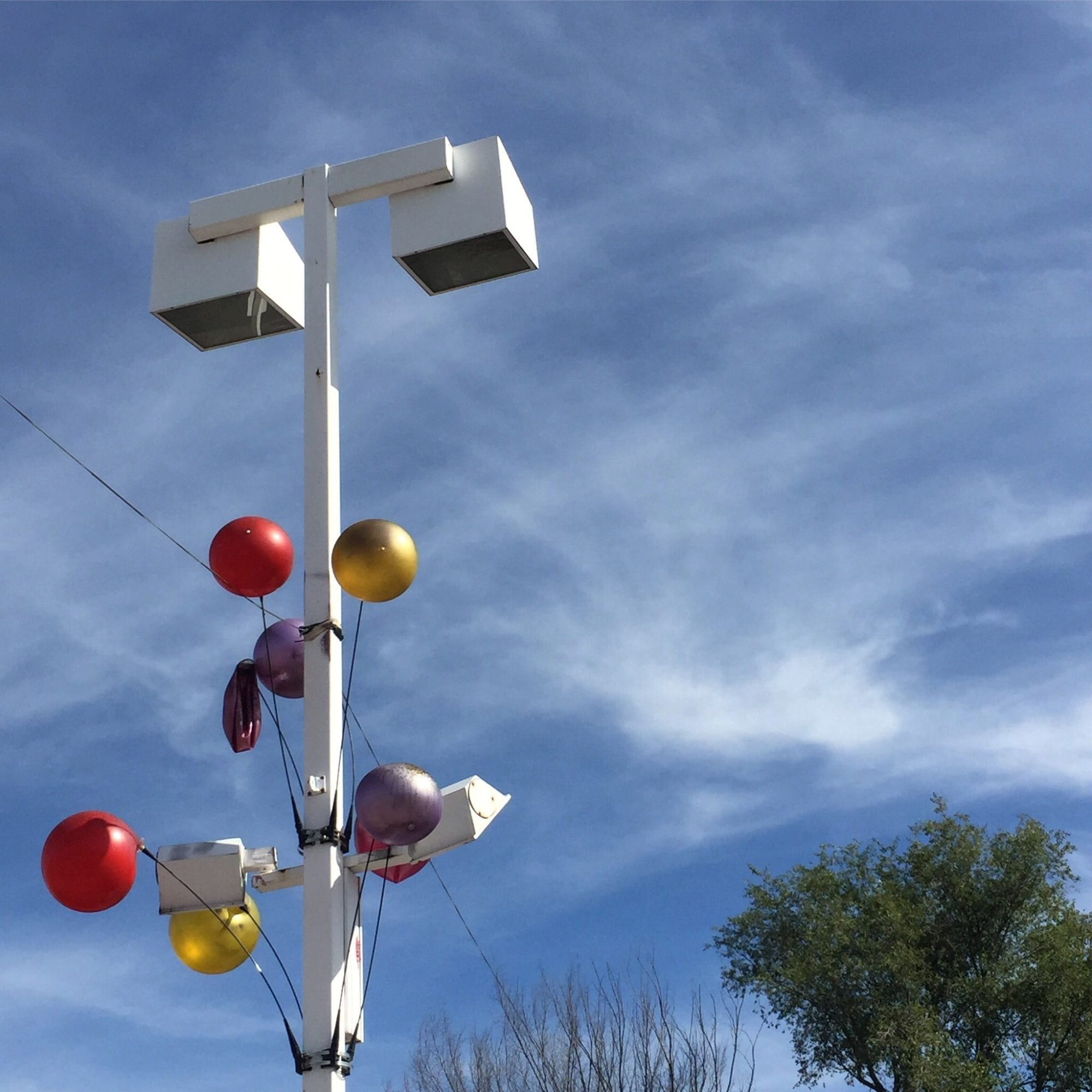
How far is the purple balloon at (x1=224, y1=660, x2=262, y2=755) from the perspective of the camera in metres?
5.96

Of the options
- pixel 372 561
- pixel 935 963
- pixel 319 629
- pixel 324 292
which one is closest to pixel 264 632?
pixel 319 629

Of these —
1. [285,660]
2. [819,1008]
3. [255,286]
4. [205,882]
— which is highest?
[819,1008]

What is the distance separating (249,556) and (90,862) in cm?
140

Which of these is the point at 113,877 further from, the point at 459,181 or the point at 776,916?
the point at 776,916

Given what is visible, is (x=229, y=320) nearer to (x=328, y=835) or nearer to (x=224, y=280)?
(x=224, y=280)

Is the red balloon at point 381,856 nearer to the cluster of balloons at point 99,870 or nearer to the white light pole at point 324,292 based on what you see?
the white light pole at point 324,292

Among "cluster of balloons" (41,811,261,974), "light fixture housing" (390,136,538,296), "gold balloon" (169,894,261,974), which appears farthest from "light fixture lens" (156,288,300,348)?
"gold balloon" (169,894,261,974)

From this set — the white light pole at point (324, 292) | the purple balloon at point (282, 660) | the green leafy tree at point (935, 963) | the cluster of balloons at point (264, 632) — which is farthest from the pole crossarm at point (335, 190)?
the green leafy tree at point (935, 963)

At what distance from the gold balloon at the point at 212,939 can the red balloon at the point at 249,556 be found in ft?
4.32

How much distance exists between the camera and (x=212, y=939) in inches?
215

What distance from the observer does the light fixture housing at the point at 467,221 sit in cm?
602

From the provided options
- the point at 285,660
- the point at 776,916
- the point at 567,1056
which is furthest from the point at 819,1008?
the point at 285,660

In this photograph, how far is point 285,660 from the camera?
585 cm

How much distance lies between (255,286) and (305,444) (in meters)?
0.87
